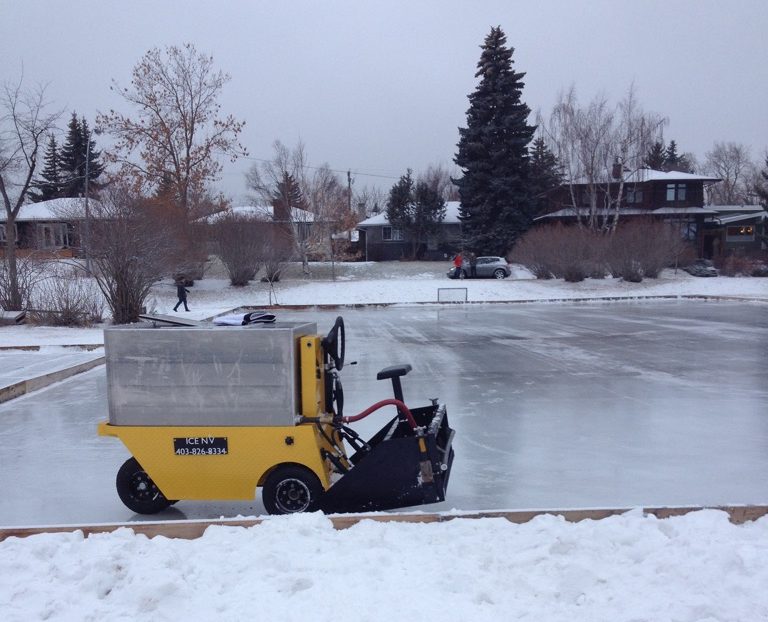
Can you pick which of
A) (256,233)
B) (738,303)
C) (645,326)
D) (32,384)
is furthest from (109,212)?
(738,303)

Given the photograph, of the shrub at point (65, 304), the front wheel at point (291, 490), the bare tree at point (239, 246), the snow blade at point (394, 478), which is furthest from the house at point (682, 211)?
the front wheel at point (291, 490)

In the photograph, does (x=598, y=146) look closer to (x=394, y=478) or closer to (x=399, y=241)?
(x=399, y=241)

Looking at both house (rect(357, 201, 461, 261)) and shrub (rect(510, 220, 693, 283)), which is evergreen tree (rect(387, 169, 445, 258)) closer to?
house (rect(357, 201, 461, 261))

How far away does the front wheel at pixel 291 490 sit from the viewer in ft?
15.5

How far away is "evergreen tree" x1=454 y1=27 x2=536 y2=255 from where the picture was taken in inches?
1671

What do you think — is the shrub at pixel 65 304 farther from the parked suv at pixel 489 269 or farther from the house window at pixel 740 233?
the house window at pixel 740 233

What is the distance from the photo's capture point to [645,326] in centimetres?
1845

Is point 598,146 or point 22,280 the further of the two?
point 598,146

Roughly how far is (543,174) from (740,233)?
16.0m

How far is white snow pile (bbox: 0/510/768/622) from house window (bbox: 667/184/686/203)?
4946cm

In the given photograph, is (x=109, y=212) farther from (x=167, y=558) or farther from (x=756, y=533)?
(x=756, y=533)

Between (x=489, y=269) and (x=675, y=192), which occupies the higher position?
(x=675, y=192)

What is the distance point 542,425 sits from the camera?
760 cm

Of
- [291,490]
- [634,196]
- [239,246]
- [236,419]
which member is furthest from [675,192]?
[236,419]
